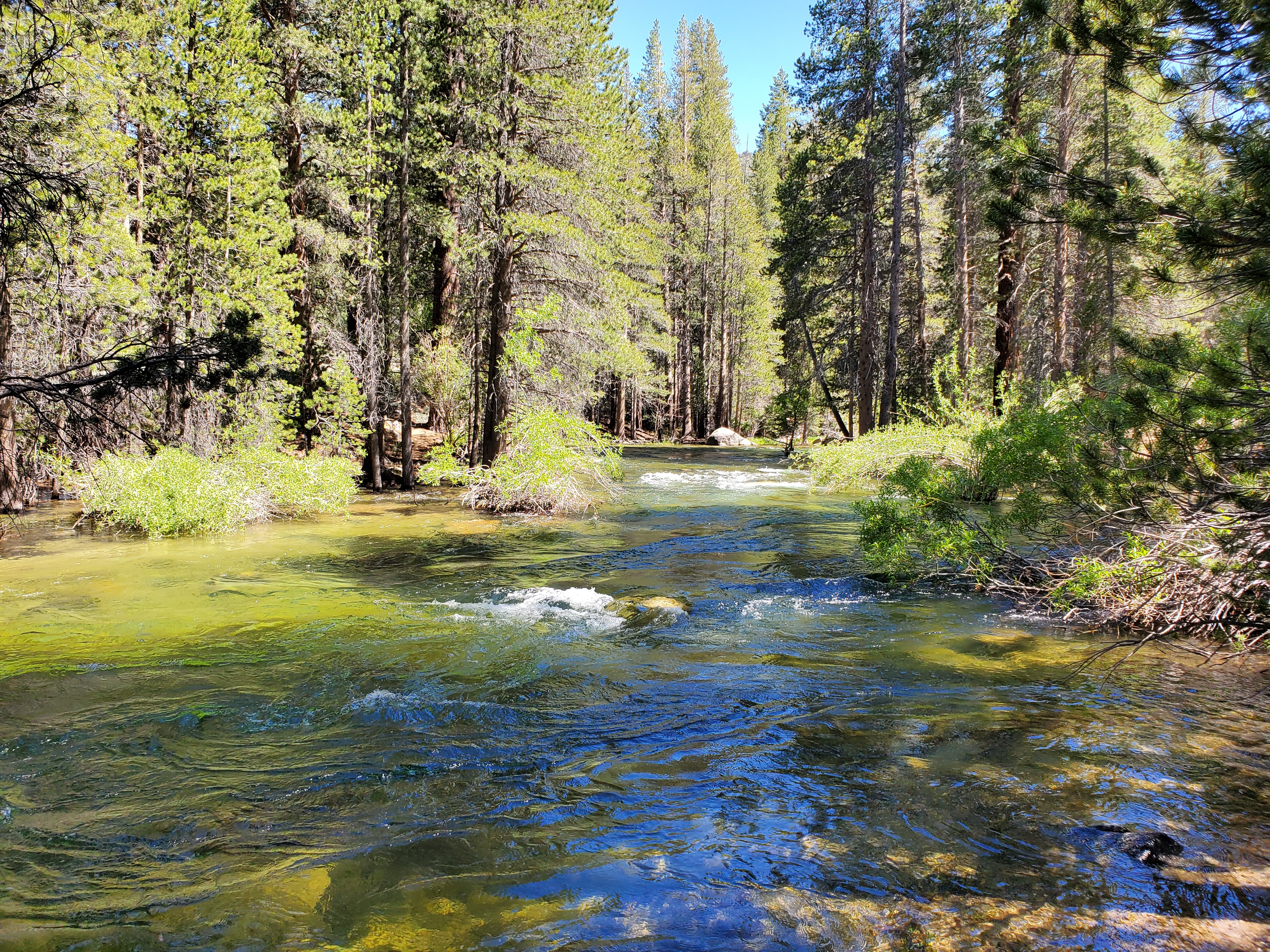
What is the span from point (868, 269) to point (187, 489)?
2020 cm

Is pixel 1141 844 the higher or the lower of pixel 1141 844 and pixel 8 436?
the lower

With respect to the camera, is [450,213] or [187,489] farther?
[450,213]

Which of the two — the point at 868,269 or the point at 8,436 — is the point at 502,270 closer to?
the point at 8,436

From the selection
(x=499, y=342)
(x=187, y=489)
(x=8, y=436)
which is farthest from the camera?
(x=499, y=342)

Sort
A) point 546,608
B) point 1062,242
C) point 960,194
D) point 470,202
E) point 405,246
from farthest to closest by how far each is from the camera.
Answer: point 960,194
point 405,246
point 1062,242
point 470,202
point 546,608

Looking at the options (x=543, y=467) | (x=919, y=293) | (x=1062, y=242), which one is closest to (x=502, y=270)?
(x=543, y=467)

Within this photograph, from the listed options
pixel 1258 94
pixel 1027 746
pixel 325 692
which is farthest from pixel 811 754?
pixel 1258 94

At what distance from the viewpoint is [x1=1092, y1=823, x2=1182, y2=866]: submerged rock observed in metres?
3.66

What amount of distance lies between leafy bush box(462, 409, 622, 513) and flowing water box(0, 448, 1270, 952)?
21.7 ft

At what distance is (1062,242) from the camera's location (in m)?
17.4

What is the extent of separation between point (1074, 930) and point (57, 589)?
1081 centimetres

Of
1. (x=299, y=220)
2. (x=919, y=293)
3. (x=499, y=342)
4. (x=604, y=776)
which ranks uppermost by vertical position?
(x=919, y=293)

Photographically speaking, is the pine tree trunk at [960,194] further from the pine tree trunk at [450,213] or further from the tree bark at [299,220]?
the tree bark at [299,220]

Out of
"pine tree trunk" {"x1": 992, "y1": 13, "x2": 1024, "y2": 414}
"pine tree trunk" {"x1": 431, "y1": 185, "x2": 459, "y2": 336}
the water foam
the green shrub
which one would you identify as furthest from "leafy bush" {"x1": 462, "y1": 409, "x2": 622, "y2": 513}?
"pine tree trunk" {"x1": 992, "y1": 13, "x2": 1024, "y2": 414}
